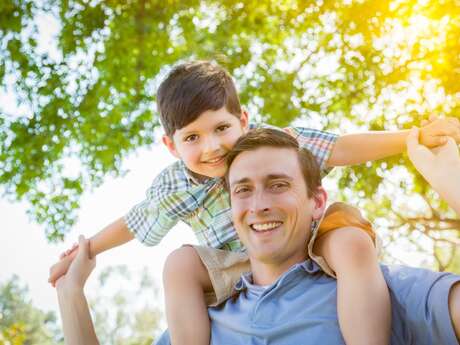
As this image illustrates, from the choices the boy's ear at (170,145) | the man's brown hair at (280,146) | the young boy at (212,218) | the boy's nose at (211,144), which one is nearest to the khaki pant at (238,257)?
the young boy at (212,218)

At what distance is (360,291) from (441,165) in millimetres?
482

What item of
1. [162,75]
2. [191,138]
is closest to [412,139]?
[191,138]

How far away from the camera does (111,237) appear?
2539mm

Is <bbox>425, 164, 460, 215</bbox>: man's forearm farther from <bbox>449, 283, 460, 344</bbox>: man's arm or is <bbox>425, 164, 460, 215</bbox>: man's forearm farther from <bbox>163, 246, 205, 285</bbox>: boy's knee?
<bbox>163, 246, 205, 285</bbox>: boy's knee

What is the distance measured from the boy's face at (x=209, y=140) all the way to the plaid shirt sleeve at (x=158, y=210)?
0.49ft

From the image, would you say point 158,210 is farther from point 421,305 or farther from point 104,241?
point 421,305

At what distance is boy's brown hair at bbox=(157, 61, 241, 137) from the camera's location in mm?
2258

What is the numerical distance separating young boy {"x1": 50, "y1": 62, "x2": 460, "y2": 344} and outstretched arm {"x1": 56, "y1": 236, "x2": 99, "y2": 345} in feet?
0.20

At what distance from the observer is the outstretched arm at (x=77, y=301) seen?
2.36 m

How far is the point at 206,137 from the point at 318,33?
183 inches

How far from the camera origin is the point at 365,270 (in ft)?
5.47

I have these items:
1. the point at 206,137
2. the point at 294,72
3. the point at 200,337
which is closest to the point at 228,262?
the point at 200,337

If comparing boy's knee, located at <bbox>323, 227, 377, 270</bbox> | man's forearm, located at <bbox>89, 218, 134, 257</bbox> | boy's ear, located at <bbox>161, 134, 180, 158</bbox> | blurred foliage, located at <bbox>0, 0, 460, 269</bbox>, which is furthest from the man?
blurred foliage, located at <bbox>0, 0, 460, 269</bbox>

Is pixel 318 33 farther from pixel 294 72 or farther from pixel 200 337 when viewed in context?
pixel 200 337
